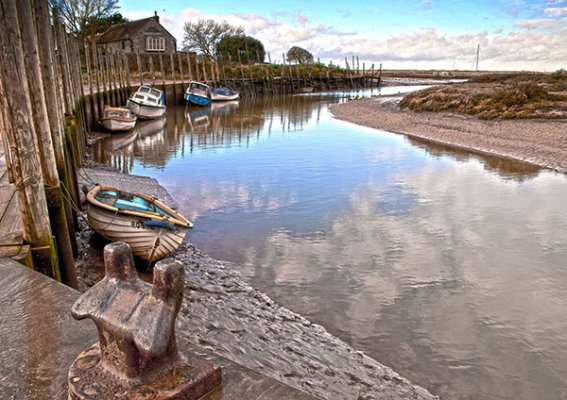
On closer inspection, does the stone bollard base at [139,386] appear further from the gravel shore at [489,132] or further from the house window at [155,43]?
the house window at [155,43]

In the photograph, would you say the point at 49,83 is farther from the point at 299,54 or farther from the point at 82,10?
the point at 299,54

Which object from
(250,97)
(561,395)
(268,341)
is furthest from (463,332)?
(250,97)

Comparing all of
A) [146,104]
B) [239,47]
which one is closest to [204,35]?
[239,47]

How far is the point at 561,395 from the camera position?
15.8 feet

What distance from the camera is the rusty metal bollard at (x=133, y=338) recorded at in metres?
1.73

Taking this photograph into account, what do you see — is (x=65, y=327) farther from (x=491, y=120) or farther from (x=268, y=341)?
(x=491, y=120)

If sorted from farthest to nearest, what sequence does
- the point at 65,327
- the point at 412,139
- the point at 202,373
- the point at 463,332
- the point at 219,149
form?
the point at 412,139, the point at 219,149, the point at 463,332, the point at 65,327, the point at 202,373

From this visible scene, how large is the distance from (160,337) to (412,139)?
21.1 m

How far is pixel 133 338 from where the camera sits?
171cm

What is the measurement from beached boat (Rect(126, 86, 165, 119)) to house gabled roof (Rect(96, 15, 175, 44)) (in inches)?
1308

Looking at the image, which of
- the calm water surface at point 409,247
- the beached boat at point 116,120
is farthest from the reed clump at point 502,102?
the beached boat at point 116,120

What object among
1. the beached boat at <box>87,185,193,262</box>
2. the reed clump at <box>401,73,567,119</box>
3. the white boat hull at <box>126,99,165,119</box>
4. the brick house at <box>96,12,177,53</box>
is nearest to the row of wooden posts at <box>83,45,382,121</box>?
the white boat hull at <box>126,99,165,119</box>

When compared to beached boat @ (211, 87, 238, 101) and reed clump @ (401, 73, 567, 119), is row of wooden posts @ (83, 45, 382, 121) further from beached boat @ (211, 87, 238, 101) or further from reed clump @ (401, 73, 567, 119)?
reed clump @ (401, 73, 567, 119)

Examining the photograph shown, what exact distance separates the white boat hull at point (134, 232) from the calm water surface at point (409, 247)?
1014 mm
